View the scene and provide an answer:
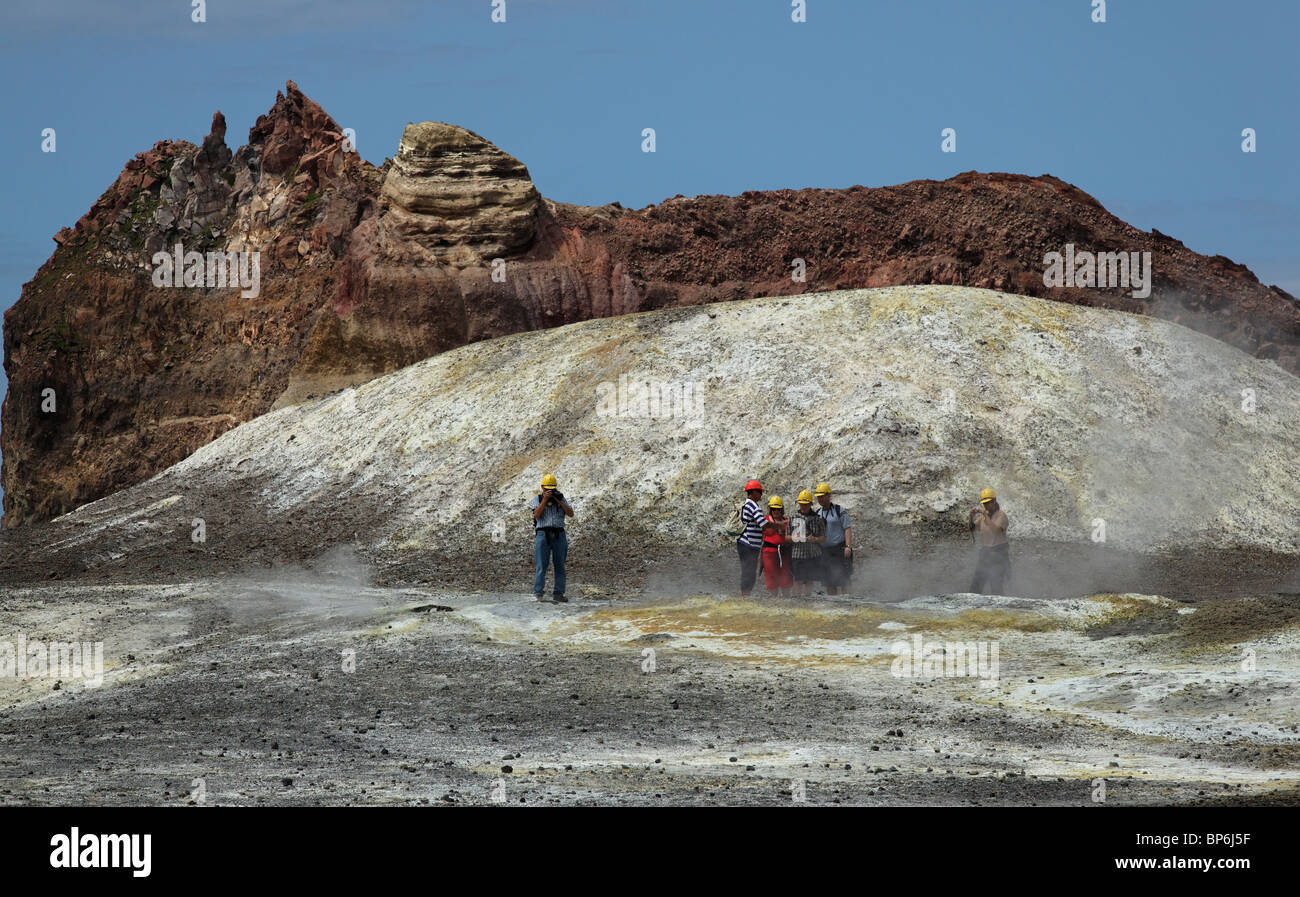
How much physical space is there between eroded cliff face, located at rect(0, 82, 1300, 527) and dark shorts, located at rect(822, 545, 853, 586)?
17.5m

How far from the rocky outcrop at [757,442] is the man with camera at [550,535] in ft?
15.5

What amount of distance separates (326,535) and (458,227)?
1194 centimetres

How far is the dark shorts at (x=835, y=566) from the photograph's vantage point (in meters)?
17.9

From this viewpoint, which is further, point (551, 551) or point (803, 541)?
point (551, 551)

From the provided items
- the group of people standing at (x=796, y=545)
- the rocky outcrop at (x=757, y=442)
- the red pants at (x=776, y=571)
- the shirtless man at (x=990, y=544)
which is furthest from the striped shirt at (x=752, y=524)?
the rocky outcrop at (x=757, y=442)


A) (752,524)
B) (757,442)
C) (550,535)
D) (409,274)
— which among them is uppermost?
(409,274)

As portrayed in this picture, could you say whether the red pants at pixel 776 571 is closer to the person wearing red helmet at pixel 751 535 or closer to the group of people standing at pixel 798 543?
the group of people standing at pixel 798 543

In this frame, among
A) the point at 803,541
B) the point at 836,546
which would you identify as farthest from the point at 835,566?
the point at 803,541

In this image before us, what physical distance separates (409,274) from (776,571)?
1982 cm

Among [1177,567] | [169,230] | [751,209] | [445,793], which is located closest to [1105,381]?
[1177,567]

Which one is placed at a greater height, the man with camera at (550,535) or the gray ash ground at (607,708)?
the man with camera at (550,535)

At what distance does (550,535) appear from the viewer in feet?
61.6

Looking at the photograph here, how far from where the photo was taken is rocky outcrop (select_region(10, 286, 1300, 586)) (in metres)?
25.1

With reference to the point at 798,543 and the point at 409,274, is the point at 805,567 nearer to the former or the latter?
the point at 798,543
